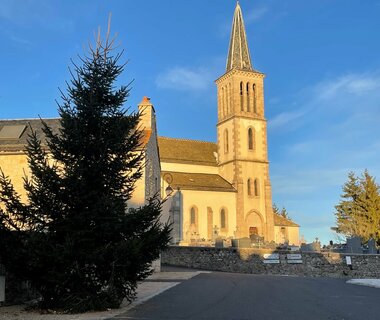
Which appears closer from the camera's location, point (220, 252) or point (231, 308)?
point (231, 308)

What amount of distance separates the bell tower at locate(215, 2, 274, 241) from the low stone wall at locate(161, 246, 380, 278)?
2392cm

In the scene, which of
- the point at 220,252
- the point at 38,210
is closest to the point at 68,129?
the point at 38,210

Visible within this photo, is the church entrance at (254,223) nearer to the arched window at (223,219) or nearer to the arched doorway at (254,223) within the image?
the arched doorway at (254,223)

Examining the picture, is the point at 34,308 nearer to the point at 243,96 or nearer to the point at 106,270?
the point at 106,270

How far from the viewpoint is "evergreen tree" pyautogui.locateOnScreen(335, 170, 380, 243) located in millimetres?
41062

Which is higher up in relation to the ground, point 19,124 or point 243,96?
point 243,96

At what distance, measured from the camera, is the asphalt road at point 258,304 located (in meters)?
8.99

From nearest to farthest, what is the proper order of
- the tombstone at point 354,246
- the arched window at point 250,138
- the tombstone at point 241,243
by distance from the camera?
the tombstone at point 354,246 → the tombstone at point 241,243 → the arched window at point 250,138

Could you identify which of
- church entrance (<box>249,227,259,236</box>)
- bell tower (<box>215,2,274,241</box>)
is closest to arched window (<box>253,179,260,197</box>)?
bell tower (<box>215,2,274,241</box>)

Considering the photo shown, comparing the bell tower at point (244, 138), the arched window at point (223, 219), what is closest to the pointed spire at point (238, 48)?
the bell tower at point (244, 138)

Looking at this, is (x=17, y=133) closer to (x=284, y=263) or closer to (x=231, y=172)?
(x=284, y=263)

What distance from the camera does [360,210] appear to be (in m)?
44.0

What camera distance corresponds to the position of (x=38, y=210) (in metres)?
10.1

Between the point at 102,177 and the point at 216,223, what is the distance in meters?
41.7
